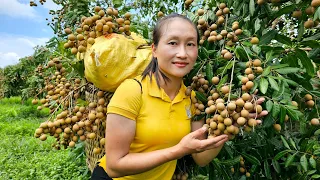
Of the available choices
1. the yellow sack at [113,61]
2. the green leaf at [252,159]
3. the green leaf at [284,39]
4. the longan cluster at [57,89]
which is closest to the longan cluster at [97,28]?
the yellow sack at [113,61]

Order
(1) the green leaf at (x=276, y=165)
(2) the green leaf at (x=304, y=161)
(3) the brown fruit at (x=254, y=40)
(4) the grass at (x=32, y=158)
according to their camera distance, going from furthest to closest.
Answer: (4) the grass at (x=32, y=158) < (1) the green leaf at (x=276, y=165) < (2) the green leaf at (x=304, y=161) < (3) the brown fruit at (x=254, y=40)

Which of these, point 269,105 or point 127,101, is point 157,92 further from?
point 269,105

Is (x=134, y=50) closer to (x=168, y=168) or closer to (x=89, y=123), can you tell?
(x=89, y=123)

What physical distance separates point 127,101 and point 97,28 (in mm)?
375

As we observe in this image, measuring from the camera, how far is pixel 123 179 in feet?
4.35

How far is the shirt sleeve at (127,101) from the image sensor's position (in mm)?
1167

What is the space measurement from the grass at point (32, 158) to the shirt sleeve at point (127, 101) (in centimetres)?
133

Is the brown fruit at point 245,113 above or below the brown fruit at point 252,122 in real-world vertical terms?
above

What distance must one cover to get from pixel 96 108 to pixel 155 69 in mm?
300

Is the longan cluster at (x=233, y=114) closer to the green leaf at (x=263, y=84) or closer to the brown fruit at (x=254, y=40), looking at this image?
the green leaf at (x=263, y=84)

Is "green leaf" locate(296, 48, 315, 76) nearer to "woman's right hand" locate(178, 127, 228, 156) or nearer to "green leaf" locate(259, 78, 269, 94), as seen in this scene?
"green leaf" locate(259, 78, 269, 94)

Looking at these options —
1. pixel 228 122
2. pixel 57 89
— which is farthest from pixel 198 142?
pixel 57 89

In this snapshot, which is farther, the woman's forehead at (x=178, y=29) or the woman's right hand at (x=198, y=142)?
the woman's forehead at (x=178, y=29)

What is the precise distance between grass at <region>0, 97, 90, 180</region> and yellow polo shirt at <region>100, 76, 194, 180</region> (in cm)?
131
